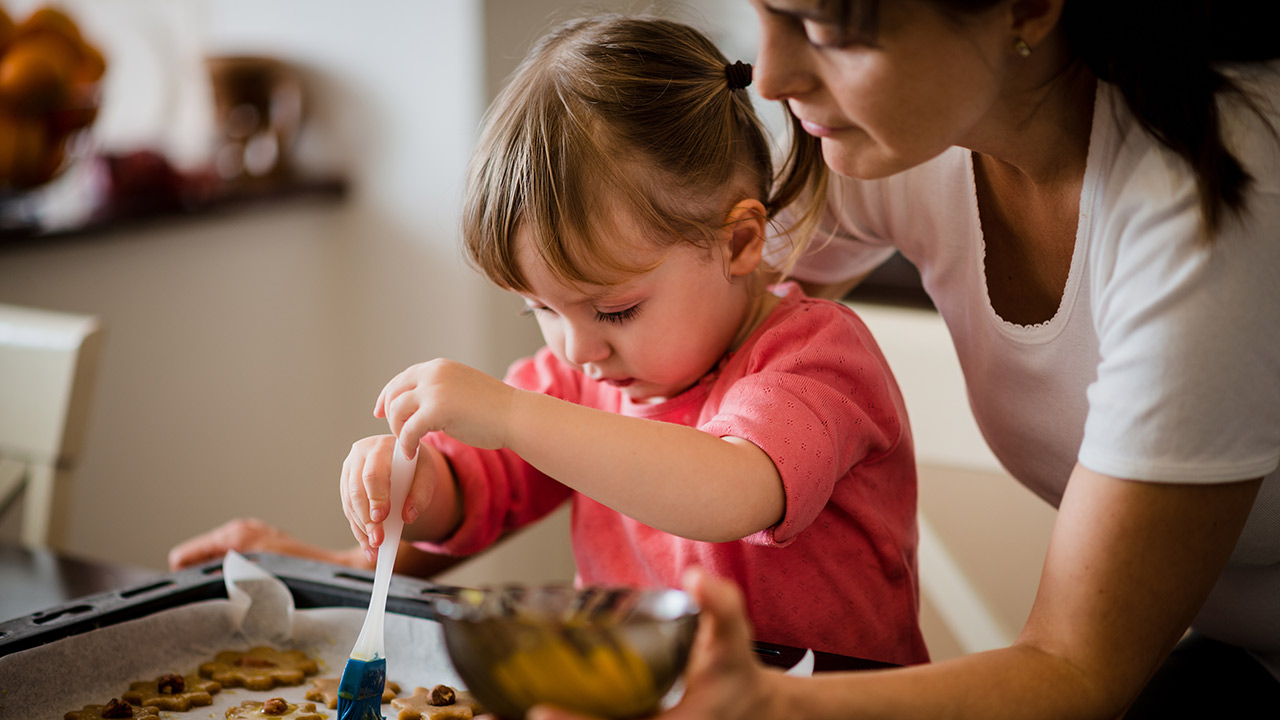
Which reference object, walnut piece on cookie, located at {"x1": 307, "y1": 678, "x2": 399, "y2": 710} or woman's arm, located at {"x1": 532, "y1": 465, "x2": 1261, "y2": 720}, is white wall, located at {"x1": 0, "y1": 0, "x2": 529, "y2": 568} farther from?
woman's arm, located at {"x1": 532, "y1": 465, "x2": 1261, "y2": 720}

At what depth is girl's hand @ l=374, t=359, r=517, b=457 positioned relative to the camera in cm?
70

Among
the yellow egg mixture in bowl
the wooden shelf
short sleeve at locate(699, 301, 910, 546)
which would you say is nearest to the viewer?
the yellow egg mixture in bowl

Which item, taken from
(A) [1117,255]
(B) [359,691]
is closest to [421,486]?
(B) [359,691]

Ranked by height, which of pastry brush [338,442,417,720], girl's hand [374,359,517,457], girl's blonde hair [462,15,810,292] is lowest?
pastry brush [338,442,417,720]

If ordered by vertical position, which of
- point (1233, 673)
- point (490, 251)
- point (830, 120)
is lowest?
point (1233, 673)

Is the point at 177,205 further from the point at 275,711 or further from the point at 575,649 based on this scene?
the point at 575,649

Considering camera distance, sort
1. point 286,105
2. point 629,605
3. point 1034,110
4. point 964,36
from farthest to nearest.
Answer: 1. point 286,105
2. point 1034,110
3. point 964,36
4. point 629,605

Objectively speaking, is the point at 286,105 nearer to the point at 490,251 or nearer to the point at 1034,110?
the point at 490,251

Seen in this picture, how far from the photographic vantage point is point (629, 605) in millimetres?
518

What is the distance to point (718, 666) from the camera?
1.67ft

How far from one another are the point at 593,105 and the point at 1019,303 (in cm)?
39

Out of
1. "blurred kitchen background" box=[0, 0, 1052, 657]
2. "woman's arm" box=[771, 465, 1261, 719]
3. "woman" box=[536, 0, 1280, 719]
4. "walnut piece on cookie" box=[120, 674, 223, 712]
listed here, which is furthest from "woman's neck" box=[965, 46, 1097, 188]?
"blurred kitchen background" box=[0, 0, 1052, 657]

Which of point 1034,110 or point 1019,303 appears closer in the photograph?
point 1034,110

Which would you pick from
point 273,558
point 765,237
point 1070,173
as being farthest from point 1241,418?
point 273,558
